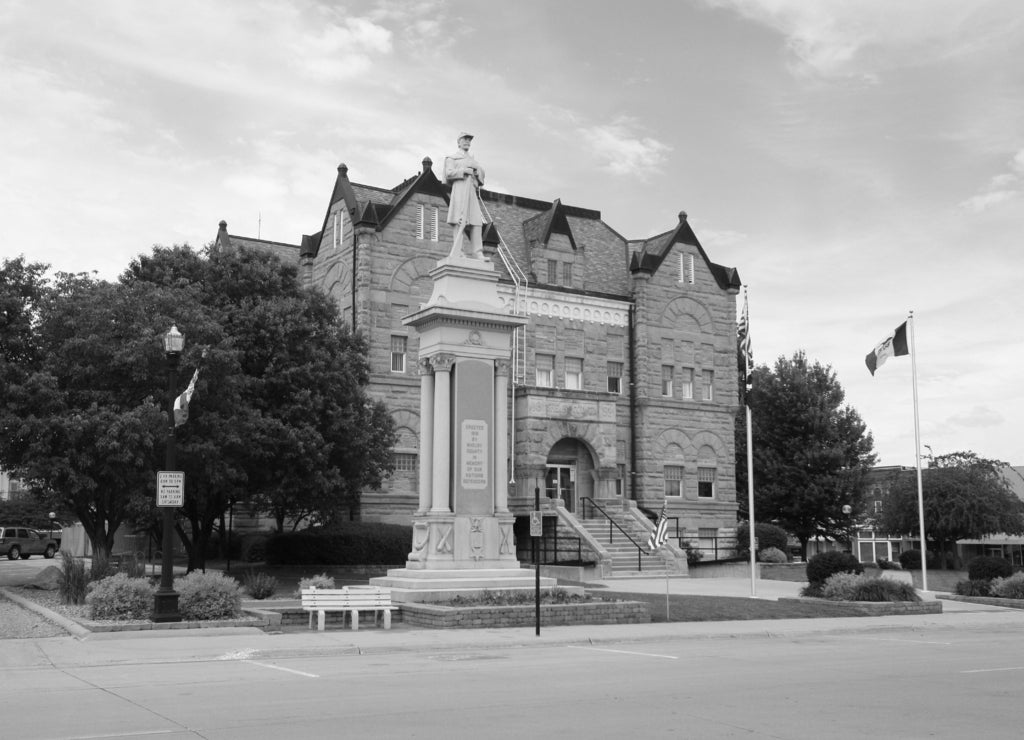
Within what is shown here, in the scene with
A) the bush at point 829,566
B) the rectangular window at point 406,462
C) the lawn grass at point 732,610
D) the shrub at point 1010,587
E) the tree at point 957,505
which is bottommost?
the lawn grass at point 732,610

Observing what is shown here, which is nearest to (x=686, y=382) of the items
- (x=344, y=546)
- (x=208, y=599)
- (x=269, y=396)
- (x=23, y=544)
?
(x=344, y=546)

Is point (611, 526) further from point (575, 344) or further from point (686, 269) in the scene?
point (686, 269)

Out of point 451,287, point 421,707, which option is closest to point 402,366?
point 451,287

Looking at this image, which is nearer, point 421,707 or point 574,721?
point 574,721

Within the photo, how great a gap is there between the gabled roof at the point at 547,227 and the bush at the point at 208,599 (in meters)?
29.4

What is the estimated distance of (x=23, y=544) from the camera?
5828 cm

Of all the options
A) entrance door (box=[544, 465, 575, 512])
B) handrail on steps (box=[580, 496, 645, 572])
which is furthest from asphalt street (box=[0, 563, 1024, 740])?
entrance door (box=[544, 465, 575, 512])

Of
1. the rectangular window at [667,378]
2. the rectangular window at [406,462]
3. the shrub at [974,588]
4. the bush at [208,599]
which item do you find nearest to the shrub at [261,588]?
the bush at [208,599]

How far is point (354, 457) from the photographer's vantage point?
3372 centimetres

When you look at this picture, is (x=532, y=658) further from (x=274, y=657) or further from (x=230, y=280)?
(x=230, y=280)

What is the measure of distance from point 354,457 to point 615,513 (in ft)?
46.5

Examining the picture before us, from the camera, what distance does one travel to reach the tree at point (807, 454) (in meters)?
52.5

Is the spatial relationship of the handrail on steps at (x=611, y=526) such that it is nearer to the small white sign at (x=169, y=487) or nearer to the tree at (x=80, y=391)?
the tree at (x=80, y=391)

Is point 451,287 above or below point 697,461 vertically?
above
